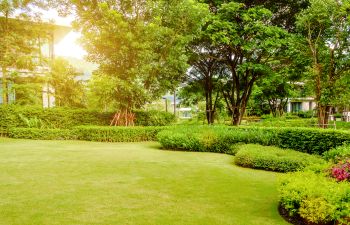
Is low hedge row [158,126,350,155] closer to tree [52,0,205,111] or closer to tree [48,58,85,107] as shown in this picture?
tree [52,0,205,111]

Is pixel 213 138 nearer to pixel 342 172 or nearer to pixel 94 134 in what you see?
pixel 94 134

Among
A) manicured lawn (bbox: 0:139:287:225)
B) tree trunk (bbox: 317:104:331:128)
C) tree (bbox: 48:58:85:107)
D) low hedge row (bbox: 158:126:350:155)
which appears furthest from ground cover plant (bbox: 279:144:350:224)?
tree (bbox: 48:58:85:107)

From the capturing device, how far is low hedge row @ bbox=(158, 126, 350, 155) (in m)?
11.5

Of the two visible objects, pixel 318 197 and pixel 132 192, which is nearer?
pixel 318 197

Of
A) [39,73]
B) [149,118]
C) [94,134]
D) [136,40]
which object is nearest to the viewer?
[94,134]

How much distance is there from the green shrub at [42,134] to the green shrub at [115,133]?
0.57 meters

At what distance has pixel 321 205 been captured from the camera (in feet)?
16.9

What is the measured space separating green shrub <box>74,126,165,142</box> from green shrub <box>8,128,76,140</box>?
0.57 metres

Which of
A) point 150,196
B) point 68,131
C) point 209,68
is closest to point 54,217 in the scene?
point 150,196

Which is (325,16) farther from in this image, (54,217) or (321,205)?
(54,217)

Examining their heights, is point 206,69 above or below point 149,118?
above

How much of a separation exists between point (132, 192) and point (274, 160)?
5.17 metres

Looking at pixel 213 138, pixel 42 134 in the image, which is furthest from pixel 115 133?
pixel 213 138

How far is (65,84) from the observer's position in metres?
22.9
